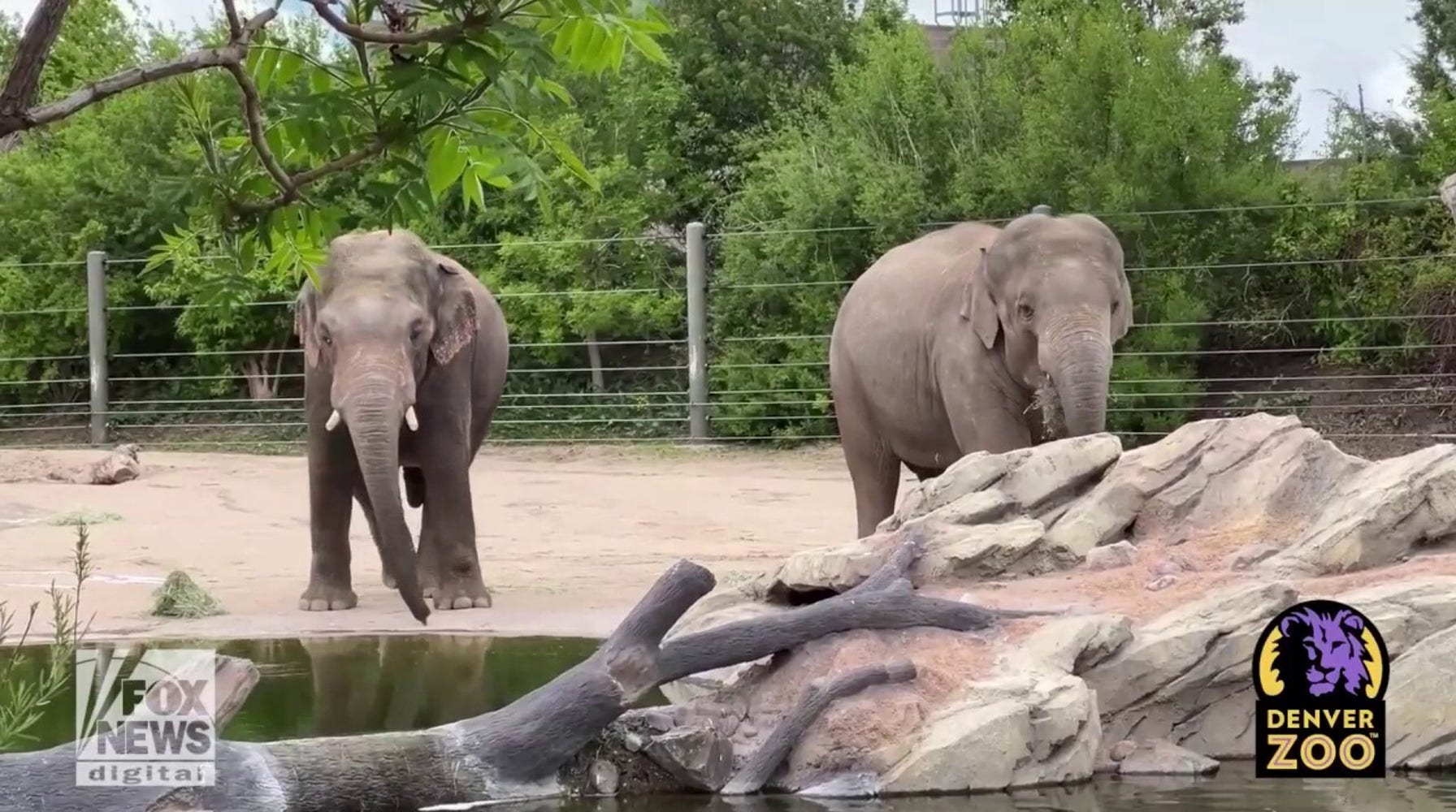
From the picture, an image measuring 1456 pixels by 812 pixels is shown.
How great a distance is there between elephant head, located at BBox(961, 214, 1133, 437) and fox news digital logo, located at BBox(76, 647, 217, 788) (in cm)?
401

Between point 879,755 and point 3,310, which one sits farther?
point 3,310

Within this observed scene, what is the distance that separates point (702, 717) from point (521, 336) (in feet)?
41.1

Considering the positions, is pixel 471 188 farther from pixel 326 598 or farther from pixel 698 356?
pixel 698 356

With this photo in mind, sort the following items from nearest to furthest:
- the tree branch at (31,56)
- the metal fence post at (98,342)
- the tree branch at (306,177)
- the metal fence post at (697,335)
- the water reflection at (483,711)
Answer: the tree branch at (31,56) → the tree branch at (306,177) → the water reflection at (483,711) → the metal fence post at (697,335) → the metal fence post at (98,342)

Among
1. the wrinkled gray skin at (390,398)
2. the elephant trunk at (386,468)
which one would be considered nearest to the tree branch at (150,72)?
the elephant trunk at (386,468)

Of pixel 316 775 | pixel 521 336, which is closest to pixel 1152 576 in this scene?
pixel 316 775

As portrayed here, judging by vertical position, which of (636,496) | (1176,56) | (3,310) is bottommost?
(636,496)

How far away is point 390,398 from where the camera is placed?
307 inches

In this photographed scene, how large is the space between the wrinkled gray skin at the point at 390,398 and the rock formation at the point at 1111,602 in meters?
2.06

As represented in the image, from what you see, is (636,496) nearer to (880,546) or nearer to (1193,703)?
(880,546)

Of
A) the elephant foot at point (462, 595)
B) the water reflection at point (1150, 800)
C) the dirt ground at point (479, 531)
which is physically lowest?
the dirt ground at point (479, 531)

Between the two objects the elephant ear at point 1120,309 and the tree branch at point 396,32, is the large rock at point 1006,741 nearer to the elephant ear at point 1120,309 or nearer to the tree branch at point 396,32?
the tree branch at point 396,32

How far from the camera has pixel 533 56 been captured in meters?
2.08

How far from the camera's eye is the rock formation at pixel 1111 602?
503cm
